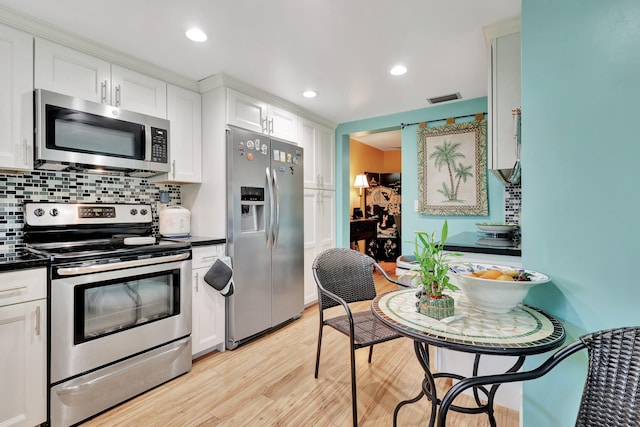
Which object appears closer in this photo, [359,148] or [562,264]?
[562,264]

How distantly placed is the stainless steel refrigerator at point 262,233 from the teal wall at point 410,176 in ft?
3.34

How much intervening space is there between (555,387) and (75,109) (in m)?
2.81

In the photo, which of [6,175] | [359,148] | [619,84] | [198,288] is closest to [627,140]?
[619,84]

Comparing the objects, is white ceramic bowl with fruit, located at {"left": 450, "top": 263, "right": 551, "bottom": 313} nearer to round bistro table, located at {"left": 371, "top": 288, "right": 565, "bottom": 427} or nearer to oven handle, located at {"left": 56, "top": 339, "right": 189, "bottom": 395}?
round bistro table, located at {"left": 371, "top": 288, "right": 565, "bottom": 427}

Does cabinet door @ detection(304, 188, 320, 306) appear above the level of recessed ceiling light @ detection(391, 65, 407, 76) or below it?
below

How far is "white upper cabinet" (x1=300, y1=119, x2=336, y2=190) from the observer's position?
3.46 meters

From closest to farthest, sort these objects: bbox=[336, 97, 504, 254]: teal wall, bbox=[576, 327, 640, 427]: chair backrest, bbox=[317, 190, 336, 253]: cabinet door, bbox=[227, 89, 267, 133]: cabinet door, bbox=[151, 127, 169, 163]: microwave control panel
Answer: bbox=[576, 327, 640, 427]: chair backrest < bbox=[151, 127, 169, 163]: microwave control panel < bbox=[227, 89, 267, 133]: cabinet door < bbox=[336, 97, 504, 254]: teal wall < bbox=[317, 190, 336, 253]: cabinet door

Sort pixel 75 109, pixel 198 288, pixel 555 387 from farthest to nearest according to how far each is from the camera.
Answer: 1. pixel 198 288
2. pixel 75 109
3. pixel 555 387

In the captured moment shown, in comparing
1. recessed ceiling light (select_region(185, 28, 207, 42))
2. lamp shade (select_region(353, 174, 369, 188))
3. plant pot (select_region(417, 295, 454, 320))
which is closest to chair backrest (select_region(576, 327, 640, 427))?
plant pot (select_region(417, 295, 454, 320))

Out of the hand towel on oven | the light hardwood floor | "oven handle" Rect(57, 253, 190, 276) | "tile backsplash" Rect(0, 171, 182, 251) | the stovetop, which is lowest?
the light hardwood floor

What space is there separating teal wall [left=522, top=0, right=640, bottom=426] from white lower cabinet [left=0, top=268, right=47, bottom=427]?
7.36 ft

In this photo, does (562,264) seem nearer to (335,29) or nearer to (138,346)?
(335,29)

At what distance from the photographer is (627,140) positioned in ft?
3.22

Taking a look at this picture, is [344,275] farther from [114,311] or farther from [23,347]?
[23,347]
